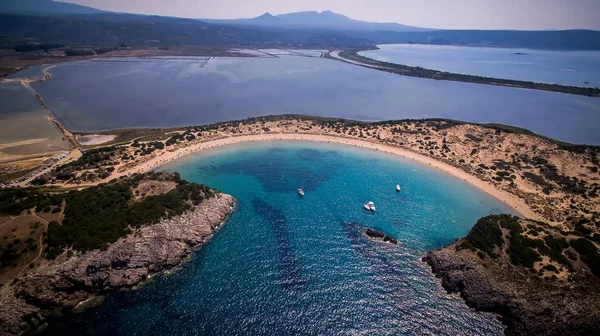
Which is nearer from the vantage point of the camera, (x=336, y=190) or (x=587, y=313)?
(x=587, y=313)

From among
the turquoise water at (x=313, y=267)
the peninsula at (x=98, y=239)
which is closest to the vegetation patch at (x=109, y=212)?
the peninsula at (x=98, y=239)

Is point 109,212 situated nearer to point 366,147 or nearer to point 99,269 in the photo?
point 99,269

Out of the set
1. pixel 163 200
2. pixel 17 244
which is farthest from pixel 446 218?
pixel 17 244

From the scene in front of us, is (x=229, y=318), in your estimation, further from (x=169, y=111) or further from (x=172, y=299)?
(x=169, y=111)

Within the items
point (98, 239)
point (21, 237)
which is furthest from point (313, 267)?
point (21, 237)

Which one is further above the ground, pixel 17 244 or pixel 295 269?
pixel 17 244

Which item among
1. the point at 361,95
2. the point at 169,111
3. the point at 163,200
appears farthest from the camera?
the point at 361,95

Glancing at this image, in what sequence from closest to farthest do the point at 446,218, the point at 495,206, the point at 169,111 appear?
the point at 446,218
the point at 495,206
the point at 169,111

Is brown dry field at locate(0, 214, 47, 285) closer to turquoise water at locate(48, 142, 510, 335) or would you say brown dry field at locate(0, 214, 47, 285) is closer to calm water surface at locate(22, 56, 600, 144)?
turquoise water at locate(48, 142, 510, 335)
